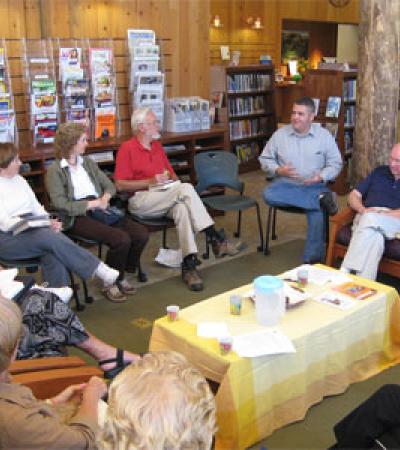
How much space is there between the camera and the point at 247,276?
4.70m

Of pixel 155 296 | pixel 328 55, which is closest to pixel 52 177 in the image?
pixel 155 296

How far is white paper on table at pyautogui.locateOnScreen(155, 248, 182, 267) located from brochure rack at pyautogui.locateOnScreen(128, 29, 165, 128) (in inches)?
69.4

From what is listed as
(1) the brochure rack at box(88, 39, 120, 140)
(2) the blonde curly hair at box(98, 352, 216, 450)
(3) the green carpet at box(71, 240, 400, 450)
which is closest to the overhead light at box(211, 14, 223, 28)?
(1) the brochure rack at box(88, 39, 120, 140)

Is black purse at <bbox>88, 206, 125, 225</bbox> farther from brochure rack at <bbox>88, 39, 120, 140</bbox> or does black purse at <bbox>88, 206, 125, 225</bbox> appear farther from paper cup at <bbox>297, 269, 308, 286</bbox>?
paper cup at <bbox>297, 269, 308, 286</bbox>

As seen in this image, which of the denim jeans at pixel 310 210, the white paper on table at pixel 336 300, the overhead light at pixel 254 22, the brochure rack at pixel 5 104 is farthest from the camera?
the overhead light at pixel 254 22

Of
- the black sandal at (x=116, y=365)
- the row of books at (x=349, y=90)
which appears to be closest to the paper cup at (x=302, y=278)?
the black sandal at (x=116, y=365)

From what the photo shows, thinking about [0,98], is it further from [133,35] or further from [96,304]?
[96,304]

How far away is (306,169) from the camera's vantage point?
5.12 metres

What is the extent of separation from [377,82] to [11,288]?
3486 mm

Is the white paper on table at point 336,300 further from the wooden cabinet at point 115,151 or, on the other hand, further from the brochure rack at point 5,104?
the brochure rack at point 5,104

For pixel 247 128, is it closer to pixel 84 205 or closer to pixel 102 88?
pixel 102 88

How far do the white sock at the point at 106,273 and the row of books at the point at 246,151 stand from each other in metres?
4.88

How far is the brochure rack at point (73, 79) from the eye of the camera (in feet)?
17.9

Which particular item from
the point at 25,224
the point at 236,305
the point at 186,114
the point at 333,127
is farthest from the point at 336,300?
the point at 333,127
